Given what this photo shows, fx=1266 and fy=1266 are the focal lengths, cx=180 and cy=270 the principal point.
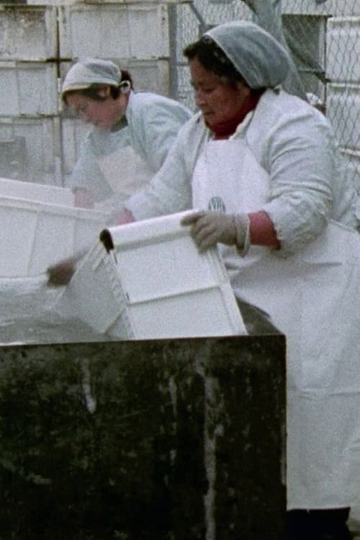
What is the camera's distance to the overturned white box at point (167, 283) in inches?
120

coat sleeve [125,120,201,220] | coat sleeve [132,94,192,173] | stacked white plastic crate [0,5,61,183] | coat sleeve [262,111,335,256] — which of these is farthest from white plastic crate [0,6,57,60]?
coat sleeve [262,111,335,256]

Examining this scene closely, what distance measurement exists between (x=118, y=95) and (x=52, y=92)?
4.00 metres

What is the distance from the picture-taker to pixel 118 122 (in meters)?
5.59

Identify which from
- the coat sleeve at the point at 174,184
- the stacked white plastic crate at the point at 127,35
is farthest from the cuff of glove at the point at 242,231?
the stacked white plastic crate at the point at 127,35

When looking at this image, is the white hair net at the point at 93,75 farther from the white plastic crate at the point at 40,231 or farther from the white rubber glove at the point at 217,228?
the white rubber glove at the point at 217,228

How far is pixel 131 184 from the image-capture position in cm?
556

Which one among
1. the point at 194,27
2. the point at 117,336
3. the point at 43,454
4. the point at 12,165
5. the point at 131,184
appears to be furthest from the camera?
the point at 194,27

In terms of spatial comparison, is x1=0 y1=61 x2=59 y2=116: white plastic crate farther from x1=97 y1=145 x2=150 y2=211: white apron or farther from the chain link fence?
x1=97 y1=145 x2=150 y2=211: white apron

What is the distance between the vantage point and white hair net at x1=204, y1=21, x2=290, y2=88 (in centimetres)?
332

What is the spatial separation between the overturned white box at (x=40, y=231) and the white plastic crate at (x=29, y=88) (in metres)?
4.90

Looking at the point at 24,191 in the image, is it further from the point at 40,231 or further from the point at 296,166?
the point at 296,166

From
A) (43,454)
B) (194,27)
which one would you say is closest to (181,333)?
→ (43,454)

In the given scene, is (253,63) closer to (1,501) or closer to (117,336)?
(117,336)

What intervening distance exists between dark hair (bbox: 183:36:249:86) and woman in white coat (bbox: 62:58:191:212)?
198 centimetres
